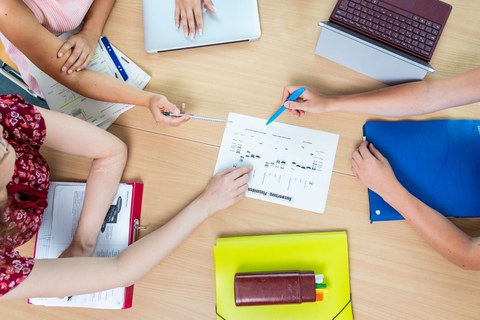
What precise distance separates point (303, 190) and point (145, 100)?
0.40 metres

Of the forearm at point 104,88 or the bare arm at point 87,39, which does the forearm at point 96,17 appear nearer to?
the bare arm at point 87,39

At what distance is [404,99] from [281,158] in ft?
0.97

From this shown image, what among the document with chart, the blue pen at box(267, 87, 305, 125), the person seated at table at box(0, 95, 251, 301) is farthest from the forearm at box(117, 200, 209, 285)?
the blue pen at box(267, 87, 305, 125)

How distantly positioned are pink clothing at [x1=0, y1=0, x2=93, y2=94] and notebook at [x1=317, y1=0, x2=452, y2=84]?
1.85 feet

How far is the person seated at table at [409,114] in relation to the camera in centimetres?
81

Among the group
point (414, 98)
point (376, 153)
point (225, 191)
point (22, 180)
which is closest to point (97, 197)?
point (22, 180)

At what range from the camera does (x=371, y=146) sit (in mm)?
870

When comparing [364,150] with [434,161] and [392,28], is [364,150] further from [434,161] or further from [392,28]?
[392,28]

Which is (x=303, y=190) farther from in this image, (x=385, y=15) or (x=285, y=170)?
(x=385, y=15)

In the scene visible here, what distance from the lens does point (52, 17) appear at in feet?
2.98

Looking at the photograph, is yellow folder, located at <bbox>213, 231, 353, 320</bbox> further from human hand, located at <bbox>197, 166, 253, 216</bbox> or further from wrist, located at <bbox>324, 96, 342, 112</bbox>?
wrist, located at <bbox>324, 96, 342, 112</bbox>

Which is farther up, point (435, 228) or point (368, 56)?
point (368, 56)

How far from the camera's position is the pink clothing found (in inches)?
35.2

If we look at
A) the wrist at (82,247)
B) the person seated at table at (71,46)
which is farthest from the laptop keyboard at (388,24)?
the wrist at (82,247)
